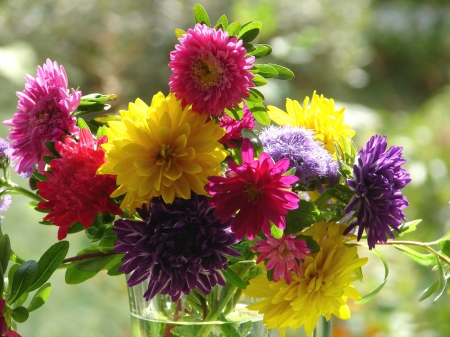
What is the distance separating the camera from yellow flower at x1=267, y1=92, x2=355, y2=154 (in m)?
0.44

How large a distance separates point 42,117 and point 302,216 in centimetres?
18

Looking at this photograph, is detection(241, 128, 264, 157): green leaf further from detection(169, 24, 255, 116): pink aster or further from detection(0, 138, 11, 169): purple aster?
detection(0, 138, 11, 169): purple aster

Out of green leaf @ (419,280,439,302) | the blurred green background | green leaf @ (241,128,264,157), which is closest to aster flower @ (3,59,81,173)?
green leaf @ (241,128,264,157)

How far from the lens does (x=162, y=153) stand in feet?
1.17

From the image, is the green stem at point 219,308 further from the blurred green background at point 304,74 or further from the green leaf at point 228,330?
the blurred green background at point 304,74

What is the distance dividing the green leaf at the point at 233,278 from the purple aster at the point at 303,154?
0.24 ft

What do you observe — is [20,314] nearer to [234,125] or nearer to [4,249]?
[4,249]

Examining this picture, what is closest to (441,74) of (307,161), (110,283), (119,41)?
(119,41)

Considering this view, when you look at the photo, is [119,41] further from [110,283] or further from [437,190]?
[437,190]

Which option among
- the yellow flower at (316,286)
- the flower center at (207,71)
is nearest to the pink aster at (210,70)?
the flower center at (207,71)

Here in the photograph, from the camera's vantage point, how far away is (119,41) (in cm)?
267

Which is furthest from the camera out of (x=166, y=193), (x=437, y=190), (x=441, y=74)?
(x=441, y=74)

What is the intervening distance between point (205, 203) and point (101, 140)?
77 millimetres

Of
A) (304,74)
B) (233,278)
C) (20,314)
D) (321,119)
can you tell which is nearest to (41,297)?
(20,314)
